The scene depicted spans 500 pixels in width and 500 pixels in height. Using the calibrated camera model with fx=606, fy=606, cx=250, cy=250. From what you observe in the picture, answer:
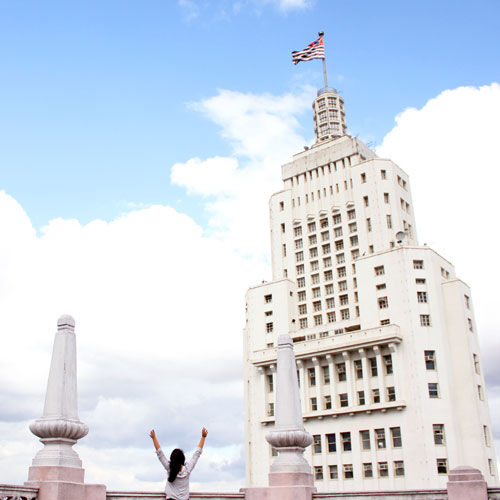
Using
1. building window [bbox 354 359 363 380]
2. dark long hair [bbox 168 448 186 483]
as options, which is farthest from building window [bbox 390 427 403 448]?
dark long hair [bbox 168 448 186 483]

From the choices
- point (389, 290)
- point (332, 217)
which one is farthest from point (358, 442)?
point (332, 217)

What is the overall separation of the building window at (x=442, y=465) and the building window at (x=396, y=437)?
346cm

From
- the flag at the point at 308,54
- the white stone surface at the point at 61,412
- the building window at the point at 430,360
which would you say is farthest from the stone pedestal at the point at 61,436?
the flag at the point at 308,54

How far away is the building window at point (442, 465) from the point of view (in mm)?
52209

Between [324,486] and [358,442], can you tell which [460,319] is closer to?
[358,442]

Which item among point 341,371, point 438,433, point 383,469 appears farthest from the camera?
point 341,371

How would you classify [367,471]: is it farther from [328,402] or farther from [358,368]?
[358,368]

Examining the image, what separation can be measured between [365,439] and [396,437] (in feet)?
10.6

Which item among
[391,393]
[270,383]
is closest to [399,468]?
[391,393]

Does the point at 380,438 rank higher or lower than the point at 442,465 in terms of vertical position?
higher

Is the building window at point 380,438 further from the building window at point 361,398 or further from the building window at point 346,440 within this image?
the building window at point 361,398

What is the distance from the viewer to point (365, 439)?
5662cm

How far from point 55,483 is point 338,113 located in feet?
253

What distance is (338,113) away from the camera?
8462 cm
